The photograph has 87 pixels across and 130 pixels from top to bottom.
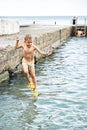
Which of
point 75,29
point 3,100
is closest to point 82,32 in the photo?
point 75,29

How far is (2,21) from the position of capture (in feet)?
66.7

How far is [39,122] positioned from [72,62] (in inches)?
454

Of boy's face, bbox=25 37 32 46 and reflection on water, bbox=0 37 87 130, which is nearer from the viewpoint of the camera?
reflection on water, bbox=0 37 87 130

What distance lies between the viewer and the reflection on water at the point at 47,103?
8.62 metres

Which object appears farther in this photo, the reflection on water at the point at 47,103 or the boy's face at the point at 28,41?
the boy's face at the point at 28,41

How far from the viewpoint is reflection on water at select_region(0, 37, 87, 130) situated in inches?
340

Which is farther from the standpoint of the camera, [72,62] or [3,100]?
[72,62]

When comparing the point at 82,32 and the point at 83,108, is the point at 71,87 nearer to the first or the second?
the point at 83,108

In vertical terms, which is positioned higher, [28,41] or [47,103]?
[28,41]

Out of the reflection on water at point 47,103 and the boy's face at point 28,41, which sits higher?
the boy's face at point 28,41

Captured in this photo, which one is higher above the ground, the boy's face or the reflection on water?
the boy's face

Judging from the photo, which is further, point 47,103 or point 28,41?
point 47,103

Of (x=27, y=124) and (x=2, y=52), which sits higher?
(x=2, y=52)

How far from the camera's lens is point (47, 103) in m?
10.6
